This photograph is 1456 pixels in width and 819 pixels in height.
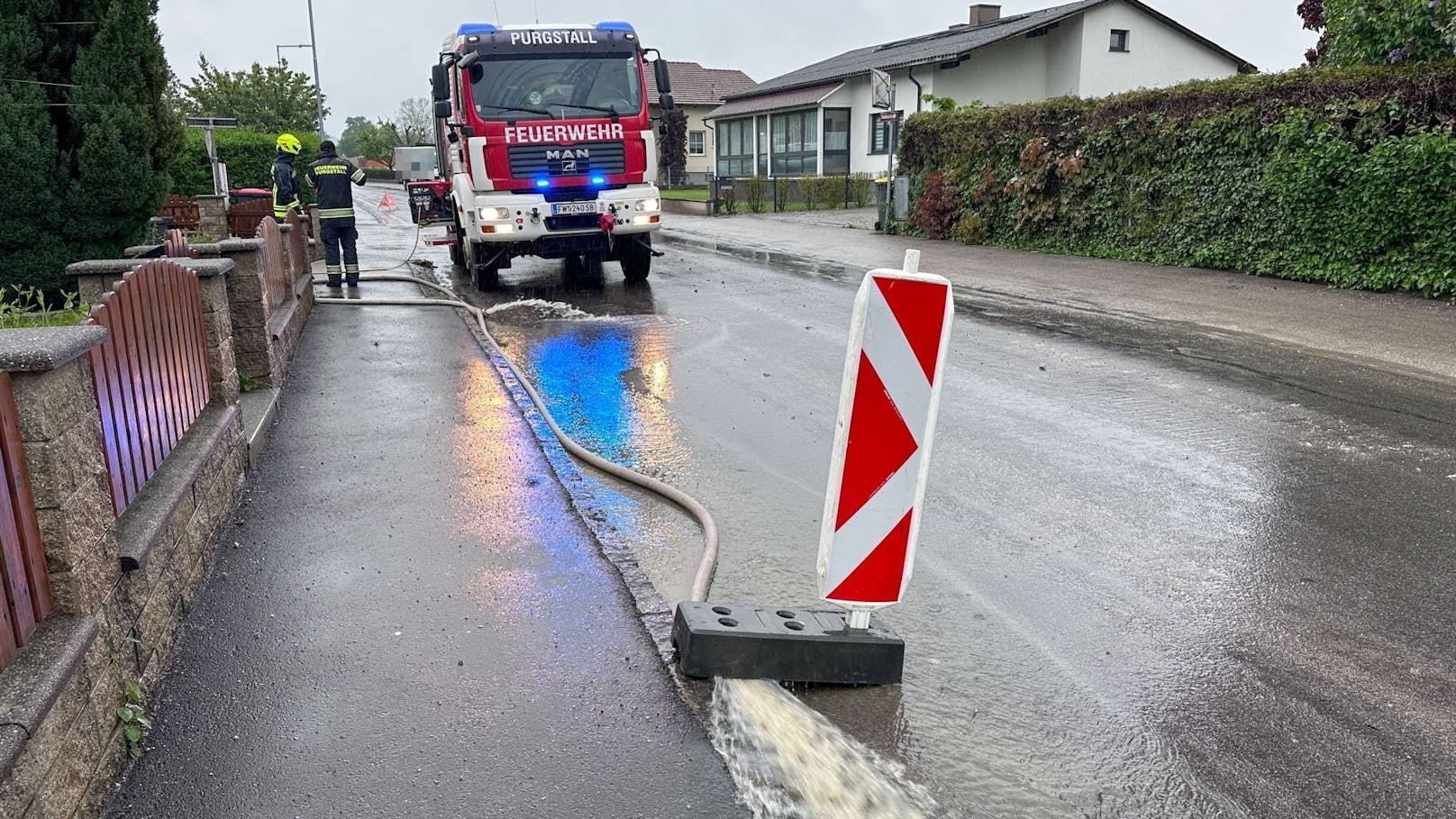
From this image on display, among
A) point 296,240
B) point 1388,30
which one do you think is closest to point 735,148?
point 1388,30

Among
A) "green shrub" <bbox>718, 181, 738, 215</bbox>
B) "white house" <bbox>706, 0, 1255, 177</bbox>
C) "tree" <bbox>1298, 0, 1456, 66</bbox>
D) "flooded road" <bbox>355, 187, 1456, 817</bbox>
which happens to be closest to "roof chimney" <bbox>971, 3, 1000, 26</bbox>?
"white house" <bbox>706, 0, 1255, 177</bbox>

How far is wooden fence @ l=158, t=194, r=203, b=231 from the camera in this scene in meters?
14.6

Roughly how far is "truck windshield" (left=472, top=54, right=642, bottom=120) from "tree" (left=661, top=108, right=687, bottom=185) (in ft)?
120

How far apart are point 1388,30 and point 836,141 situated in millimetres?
28064

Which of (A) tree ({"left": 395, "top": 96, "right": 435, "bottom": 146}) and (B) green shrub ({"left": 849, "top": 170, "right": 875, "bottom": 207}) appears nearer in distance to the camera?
(B) green shrub ({"left": 849, "top": 170, "right": 875, "bottom": 207})

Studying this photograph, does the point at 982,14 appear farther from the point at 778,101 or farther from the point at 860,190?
the point at 860,190

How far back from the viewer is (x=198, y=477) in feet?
15.1

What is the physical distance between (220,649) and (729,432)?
3652mm

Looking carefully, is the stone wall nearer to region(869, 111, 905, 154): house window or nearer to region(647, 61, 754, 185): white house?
region(869, 111, 905, 154): house window

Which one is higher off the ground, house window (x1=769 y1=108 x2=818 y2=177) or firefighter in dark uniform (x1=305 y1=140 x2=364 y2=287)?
house window (x1=769 y1=108 x2=818 y2=177)

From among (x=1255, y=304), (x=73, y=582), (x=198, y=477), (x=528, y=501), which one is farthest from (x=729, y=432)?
(x=1255, y=304)

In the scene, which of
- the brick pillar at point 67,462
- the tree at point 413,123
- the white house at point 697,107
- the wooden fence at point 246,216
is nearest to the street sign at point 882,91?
the wooden fence at point 246,216

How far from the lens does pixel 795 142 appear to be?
1657 inches

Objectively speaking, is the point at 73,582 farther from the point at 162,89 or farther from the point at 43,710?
the point at 162,89
